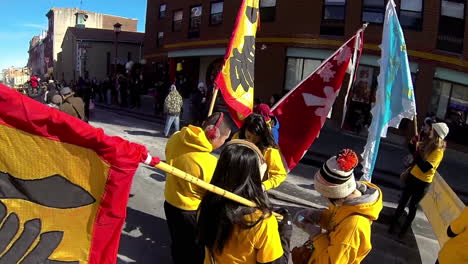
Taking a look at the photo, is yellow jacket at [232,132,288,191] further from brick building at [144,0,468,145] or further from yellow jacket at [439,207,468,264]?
brick building at [144,0,468,145]

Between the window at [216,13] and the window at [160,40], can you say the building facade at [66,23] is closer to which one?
the window at [160,40]

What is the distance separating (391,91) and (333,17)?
11.5m

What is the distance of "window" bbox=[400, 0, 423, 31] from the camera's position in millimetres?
14453

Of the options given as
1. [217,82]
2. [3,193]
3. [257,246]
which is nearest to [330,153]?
[217,82]

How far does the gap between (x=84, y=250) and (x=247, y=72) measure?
3.99 m

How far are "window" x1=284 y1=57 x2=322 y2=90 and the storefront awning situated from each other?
13.0 ft

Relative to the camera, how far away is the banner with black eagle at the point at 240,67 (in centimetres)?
509

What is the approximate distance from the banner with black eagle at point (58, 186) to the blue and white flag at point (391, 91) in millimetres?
3907

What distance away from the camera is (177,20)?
923 inches

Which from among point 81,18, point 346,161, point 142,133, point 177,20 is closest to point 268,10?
point 177,20

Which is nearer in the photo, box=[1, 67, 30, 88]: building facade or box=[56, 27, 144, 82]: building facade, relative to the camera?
box=[56, 27, 144, 82]: building facade

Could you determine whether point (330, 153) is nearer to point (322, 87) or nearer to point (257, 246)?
point (322, 87)

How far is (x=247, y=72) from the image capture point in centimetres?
556

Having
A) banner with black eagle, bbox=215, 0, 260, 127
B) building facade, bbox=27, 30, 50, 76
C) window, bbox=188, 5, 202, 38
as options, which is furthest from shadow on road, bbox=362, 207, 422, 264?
building facade, bbox=27, 30, 50, 76
